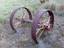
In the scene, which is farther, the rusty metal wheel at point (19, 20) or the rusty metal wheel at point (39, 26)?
the rusty metal wheel at point (19, 20)

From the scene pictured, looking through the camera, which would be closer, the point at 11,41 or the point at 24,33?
the point at 11,41

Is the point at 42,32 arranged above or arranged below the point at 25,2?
below

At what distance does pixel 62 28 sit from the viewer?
12.8 ft

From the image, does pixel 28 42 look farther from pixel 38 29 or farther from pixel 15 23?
pixel 15 23

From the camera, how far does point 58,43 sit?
3.41 meters

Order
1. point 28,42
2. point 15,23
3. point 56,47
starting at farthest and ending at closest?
point 15,23 < point 28,42 < point 56,47

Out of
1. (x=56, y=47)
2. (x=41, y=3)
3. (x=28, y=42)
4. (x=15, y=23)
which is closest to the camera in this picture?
(x=56, y=47)

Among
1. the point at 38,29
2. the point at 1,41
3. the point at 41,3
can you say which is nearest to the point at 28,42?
the point at 38,29

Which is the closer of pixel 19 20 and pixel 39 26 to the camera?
pixel 39 26

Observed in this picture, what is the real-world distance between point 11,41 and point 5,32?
17.3 inches

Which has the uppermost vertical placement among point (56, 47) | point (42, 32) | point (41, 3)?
point (41, 3)

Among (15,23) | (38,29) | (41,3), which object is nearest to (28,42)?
(38,29)

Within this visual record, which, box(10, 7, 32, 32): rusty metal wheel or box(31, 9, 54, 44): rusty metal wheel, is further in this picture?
box(10, 7, 32, 32): rusty metal wheel

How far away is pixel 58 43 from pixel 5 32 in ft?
3.95
